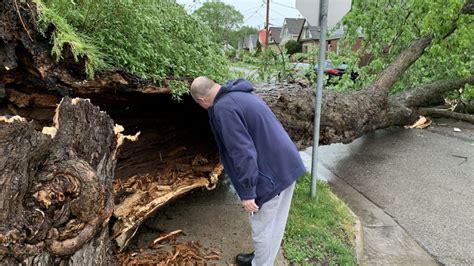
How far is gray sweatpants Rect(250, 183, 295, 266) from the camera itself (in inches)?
104

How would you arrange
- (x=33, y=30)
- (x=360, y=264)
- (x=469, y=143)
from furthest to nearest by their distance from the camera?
(x=469, y=143) < (x=360, y=264) < (x=33, y=30)

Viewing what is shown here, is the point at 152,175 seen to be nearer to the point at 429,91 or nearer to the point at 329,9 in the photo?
the point at 329,9

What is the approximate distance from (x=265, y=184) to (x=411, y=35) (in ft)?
21.7

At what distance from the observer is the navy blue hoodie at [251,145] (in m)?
2.35

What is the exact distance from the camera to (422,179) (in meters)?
5.71

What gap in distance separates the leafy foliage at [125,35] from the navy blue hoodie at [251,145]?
→ 71 cm

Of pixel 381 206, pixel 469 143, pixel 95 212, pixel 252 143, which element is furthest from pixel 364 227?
pixel 469 143

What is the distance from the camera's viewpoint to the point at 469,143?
25.1 feet

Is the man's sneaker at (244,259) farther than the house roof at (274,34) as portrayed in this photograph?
No

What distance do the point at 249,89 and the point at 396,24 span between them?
6442mm

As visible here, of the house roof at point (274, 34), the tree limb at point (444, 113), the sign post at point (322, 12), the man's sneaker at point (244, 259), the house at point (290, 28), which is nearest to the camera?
the man's sneaker at point (244, 259)

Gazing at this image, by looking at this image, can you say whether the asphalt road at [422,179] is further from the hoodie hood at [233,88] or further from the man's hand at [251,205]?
the hoodie hood at [233,88]

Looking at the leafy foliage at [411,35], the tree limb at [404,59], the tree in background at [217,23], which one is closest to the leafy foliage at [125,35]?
the tree in background at [217,23]

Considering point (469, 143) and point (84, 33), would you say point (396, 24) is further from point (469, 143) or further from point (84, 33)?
point (84, 33)
